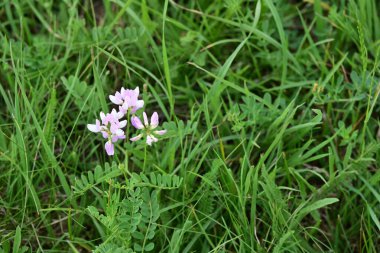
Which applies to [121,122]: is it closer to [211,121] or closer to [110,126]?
[110,126]

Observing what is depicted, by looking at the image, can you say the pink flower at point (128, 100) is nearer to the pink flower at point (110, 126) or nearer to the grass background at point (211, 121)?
the pink flower at point (110, 126)

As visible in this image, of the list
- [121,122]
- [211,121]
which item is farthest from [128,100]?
[211,121]

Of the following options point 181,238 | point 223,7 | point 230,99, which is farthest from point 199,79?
point 181,238

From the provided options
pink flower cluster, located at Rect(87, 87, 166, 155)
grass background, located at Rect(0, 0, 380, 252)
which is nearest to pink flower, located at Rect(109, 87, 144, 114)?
pink flower cluster, located at Rect(87, 87, 166, 155)

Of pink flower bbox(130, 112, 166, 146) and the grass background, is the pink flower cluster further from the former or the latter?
the grass background

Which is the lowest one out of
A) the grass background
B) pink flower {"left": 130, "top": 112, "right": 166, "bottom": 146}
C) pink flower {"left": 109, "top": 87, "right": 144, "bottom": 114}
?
the grass background

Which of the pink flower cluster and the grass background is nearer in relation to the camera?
the pink flower cluster

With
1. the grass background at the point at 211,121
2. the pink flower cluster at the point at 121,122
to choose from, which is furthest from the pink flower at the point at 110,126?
the grass background at the point at 211,121

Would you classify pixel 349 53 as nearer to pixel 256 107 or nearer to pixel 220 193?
pixel 256 107
